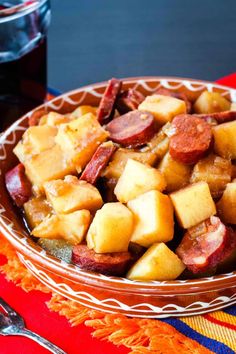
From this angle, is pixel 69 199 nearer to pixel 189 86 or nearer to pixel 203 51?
pixel 189 86

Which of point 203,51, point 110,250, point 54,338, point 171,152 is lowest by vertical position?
point 203,51

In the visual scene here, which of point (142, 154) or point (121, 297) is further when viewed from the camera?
point (142, 154)

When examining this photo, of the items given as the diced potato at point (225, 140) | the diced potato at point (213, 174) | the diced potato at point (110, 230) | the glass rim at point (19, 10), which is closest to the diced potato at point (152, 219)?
the diced potato at point (110, 230)

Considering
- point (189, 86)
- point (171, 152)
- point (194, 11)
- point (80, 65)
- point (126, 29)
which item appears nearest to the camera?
point (171, 152)

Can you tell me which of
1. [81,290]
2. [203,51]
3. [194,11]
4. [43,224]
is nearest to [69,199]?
[43,224]

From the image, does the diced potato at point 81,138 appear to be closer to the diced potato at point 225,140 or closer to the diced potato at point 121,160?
the diced potato at point 121,160

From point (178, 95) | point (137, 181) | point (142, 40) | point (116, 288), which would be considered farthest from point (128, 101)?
point (142, 40)

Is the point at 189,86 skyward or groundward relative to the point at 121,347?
skyward

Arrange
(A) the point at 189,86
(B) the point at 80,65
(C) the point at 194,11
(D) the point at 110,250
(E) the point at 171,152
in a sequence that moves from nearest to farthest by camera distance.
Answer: (D) the point at 110,250 → (E) the point at 171,152 → (A) the point at 189,86 → (B) the point at 80,65 → (C) the point at 194,11
